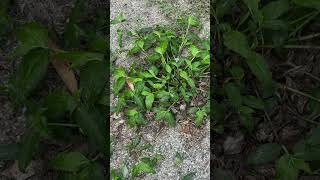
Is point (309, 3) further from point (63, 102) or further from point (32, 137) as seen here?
point (32, 137)

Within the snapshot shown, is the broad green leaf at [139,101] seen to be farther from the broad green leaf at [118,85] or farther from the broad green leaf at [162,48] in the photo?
the broad green leaf at [162,48]

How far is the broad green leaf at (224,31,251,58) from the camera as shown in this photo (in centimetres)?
229

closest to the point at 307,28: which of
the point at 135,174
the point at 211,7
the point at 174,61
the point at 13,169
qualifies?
the point at 211,7

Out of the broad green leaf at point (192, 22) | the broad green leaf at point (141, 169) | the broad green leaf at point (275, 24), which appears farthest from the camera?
the broad green leaf at point (192, 22)

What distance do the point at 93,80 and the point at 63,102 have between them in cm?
15

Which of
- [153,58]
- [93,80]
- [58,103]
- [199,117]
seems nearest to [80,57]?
[93,80]

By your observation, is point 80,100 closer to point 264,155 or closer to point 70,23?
point 70,23

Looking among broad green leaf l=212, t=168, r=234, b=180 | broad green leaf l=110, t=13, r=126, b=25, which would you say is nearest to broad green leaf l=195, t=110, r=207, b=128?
broad green leaf l=212, t=168, r=234, b=180

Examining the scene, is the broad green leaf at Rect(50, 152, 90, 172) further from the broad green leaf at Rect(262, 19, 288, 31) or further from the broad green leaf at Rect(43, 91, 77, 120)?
the broad green leaf at Rect(262, 19, 288, 31)

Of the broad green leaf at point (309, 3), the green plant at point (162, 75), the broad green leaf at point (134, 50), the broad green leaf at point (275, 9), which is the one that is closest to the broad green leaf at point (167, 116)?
the green plant at point (162, 75)

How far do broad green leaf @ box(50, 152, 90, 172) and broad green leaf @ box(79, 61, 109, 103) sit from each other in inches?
9.3

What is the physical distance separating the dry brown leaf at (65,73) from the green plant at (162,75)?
0.62 ft

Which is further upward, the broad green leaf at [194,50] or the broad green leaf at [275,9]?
the broad green leaf at [275,9]

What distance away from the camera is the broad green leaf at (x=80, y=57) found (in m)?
2.29
